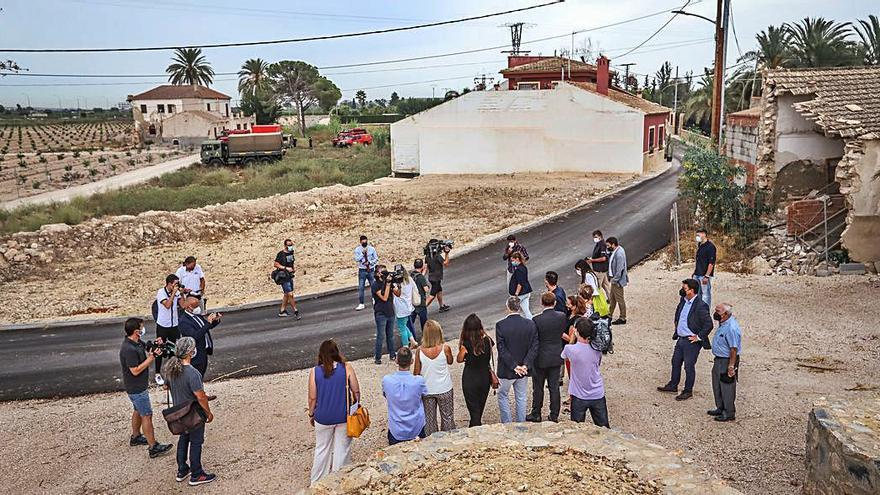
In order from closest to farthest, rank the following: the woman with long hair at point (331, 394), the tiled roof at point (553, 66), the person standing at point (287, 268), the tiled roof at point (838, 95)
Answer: the woman with long hair at point (331, 394)
the person standing at point (287, 268)
the tiled roof at point (838, 95)
the tiled roof at point (553, 66)

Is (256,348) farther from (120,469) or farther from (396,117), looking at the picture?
(396,117)

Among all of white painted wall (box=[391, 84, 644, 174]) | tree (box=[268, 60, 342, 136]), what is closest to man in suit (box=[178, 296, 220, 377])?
white painted wall (box=[391, 84, 644, 174])

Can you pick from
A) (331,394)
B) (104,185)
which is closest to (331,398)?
Result: (331,394)

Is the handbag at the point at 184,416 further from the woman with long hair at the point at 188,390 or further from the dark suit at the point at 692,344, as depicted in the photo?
the dark suit at the point at 692,344

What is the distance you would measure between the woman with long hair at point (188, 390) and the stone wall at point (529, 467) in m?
1.79

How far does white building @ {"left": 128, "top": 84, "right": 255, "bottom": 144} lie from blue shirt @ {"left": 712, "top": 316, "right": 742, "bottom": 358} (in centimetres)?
6215

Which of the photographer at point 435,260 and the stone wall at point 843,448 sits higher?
the photographer at point 435,260

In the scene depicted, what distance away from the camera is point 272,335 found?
1273 cm

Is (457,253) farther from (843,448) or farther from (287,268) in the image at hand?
(843,448)

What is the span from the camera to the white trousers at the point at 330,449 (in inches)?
259

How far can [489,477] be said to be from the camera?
589 cm

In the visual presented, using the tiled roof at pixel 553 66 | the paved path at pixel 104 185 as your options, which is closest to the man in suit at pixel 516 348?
the paved path at pixel 104 185

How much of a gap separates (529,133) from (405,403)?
31.0 m

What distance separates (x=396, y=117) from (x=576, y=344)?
3552 inches
